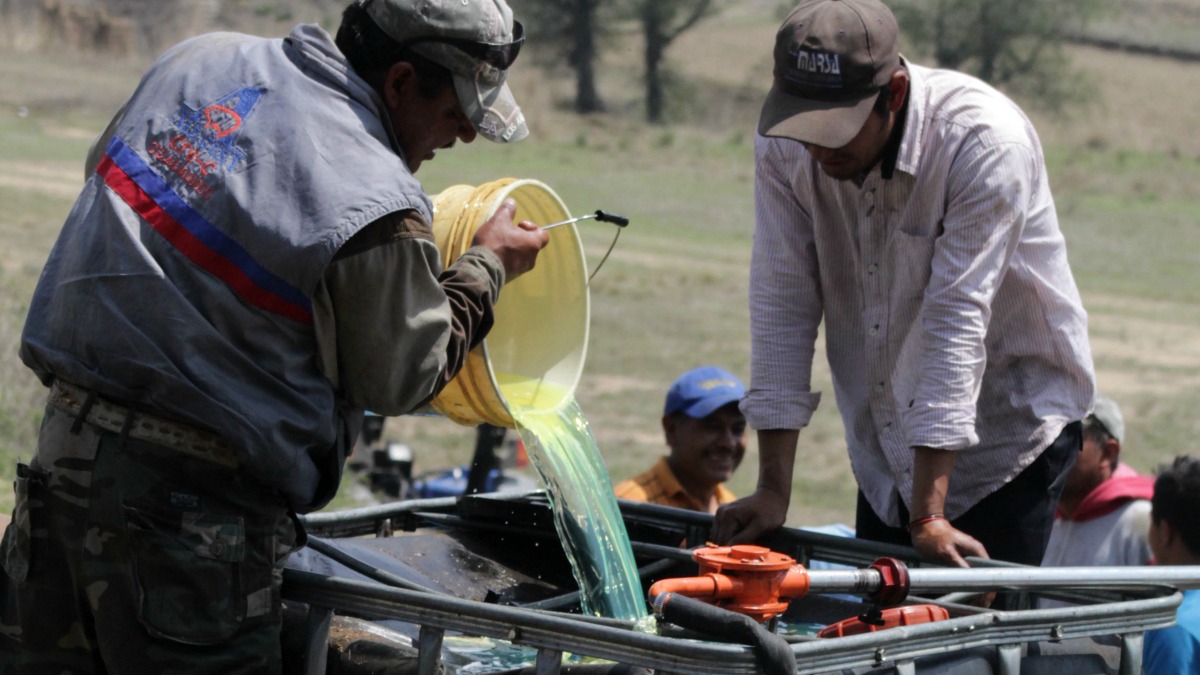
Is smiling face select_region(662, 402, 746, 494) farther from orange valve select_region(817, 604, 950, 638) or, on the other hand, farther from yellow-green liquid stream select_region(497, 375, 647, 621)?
orange valve select_region(817, 604, 950, 638)

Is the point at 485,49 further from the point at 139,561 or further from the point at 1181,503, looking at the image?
the point at 1181,503

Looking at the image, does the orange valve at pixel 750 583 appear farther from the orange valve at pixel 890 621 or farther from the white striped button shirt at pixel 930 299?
the white striped button shirt at pixel 930 299

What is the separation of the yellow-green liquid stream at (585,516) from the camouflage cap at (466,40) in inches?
32.9

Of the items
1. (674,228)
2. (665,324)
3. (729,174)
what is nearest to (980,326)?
(665,324)

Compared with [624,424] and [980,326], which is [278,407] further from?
[624,424]

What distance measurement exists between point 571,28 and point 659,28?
11.2 ft

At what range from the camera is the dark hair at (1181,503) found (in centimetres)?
483

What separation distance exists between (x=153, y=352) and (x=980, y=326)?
1804 mm

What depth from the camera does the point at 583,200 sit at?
2448 centimetres

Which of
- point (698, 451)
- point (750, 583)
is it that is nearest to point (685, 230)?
point (698, 451)

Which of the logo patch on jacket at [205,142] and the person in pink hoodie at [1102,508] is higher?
the logo patch on jacket at [205,142]

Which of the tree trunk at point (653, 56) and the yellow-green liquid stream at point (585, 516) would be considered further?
the tree trunk at point (653, 56)

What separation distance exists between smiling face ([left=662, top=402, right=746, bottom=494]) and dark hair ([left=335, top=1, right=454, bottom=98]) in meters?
3.38

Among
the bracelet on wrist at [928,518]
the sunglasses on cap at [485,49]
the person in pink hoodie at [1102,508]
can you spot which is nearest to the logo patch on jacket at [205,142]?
the sunglasses on cap at [485,49]
